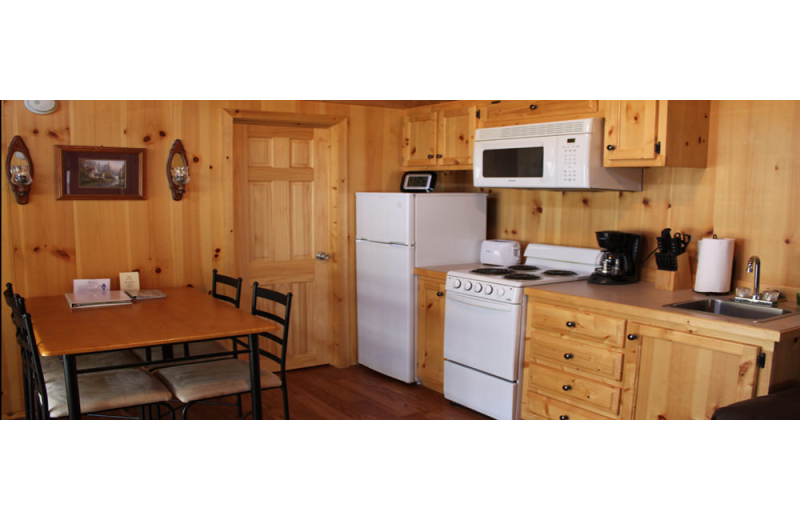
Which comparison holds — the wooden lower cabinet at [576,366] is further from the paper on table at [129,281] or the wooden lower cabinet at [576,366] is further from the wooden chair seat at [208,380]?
the paper on table at [129,281]

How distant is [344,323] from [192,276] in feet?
4.00

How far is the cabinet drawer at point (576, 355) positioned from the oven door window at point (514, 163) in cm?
96

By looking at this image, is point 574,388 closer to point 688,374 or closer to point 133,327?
point 688,374

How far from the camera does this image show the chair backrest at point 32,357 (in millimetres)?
2531

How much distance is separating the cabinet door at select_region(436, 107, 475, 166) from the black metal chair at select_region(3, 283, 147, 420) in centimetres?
236

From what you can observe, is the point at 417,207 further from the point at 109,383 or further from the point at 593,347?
the point at 109,383

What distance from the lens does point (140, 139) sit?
3.80 metres

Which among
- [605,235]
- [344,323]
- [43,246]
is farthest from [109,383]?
[605,235]

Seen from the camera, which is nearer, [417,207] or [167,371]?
[167,371]

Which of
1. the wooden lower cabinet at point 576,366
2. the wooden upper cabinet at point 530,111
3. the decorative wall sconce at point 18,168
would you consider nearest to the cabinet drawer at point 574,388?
the wooden lower cabinet at point 576,366

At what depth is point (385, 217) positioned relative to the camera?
438cm

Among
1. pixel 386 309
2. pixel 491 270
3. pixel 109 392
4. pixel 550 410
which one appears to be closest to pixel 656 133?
pixel 491 270

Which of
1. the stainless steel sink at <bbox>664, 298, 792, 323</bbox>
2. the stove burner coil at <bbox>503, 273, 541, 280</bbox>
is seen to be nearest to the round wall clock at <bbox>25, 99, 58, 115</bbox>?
the stove burner coil at <bbox>503, 273, 541, 280</bbox>
